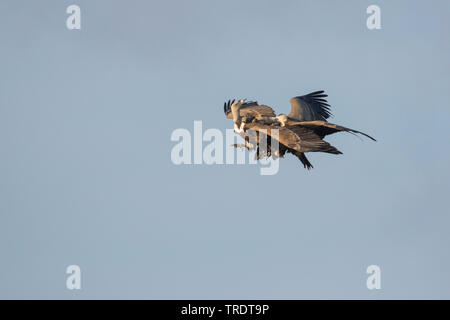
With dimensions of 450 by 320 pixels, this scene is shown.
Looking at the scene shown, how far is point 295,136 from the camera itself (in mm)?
54812

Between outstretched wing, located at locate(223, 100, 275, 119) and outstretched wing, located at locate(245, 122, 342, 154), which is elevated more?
outstretched wing, located at locate(223, 100, 275, 119)

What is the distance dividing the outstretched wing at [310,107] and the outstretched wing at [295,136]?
8.88 ft

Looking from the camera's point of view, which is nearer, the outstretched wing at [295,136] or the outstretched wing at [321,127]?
the outstretched wing at [321,127]

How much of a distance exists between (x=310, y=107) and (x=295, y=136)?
4221 millimetres

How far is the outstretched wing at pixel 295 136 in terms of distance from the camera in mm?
54500

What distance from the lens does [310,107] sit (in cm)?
5862

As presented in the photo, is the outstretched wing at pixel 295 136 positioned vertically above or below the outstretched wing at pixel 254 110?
below

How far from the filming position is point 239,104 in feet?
181

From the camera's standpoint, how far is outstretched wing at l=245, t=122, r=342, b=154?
2146 inches

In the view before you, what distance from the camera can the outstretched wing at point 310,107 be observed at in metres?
58.0

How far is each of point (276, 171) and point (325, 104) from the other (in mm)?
4465

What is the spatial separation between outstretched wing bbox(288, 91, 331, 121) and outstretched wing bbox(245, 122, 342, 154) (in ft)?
8.88
